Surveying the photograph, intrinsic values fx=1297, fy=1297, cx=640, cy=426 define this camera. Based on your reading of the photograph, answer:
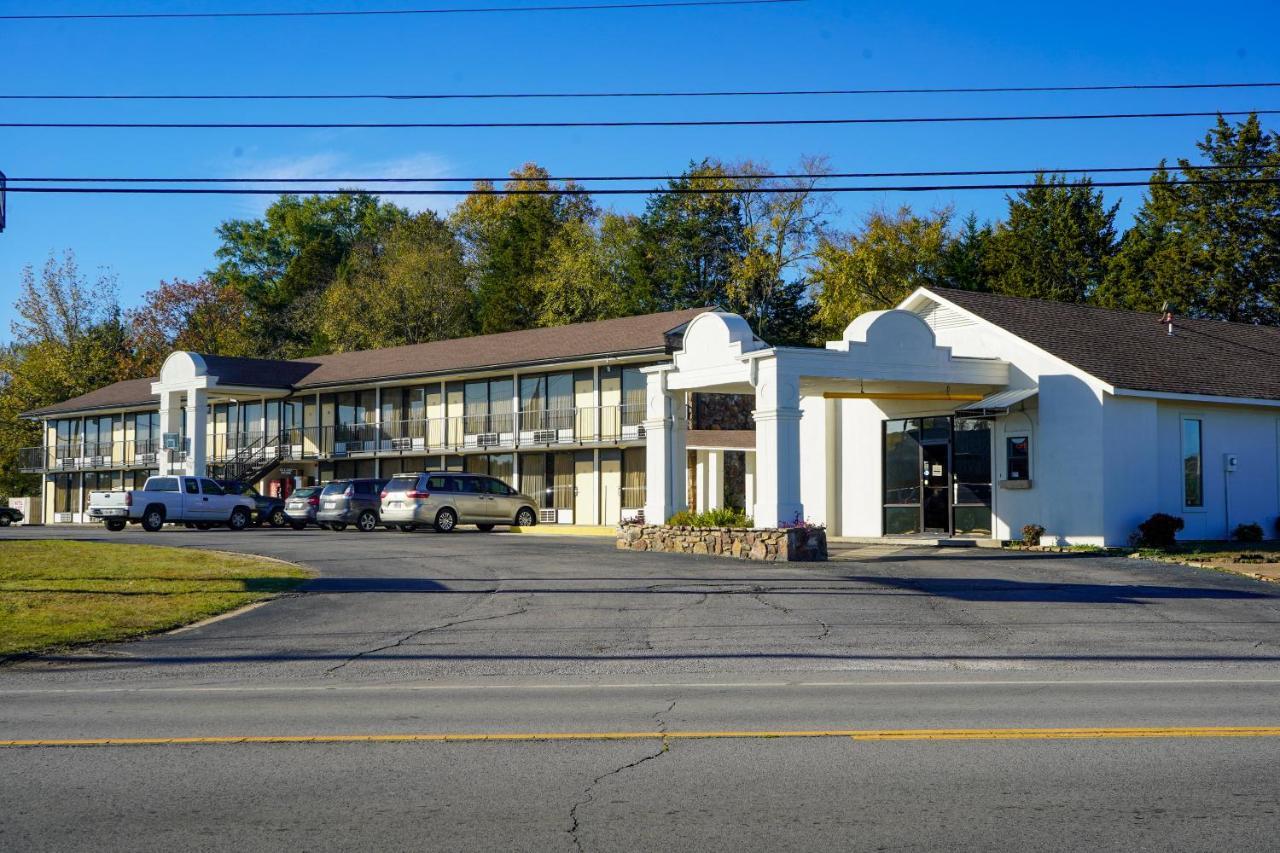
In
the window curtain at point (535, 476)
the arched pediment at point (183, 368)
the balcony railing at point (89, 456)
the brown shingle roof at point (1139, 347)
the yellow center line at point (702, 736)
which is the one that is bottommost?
the yellow center line at point (702, 736)

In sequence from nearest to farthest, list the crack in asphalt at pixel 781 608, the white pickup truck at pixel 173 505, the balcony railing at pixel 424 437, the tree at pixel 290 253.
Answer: the crack in asphalt at pixel 781 608 < the white pickup truck at pixel 173 505 < the balcony railing at pixel 424 437 < the tree at pixel 290 253

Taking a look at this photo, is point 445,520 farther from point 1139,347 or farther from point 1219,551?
point 1219,551

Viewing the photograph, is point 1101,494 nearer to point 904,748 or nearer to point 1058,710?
point 1058,710

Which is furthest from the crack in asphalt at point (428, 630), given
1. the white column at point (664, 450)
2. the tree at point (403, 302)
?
the tree at point (403, 302)

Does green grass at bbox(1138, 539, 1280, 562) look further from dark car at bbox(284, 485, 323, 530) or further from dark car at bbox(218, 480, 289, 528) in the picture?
dark car at bbox(218, 480, 289, 528)

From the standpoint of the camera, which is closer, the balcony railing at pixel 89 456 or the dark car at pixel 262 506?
the dark car at pixel 262 506

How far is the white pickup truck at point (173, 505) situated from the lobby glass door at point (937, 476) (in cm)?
2323

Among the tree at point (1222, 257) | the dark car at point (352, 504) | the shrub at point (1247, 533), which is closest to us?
the shrub at point (1247, 533)

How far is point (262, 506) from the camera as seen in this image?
44.4m

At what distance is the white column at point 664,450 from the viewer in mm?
27828

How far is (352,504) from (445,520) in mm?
3490

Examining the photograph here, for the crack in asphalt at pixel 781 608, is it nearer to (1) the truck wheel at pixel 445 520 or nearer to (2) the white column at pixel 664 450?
(2) the white column at pixel 664 450

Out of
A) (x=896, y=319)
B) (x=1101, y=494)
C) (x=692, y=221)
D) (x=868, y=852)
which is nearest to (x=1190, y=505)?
(x=1101, y=494)

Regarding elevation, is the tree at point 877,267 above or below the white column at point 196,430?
above
